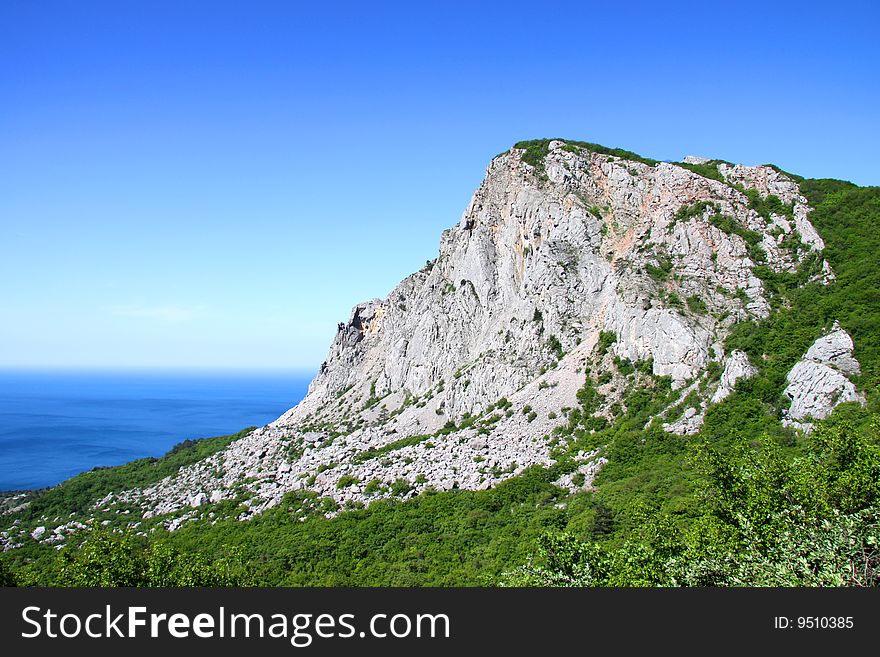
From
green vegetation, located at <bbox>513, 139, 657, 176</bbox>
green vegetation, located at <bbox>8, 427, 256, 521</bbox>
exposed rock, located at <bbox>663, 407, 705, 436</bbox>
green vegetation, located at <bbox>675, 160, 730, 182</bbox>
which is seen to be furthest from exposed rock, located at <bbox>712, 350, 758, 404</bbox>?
green vegetation, located at <bbox>8, 427, 256, 521</bbox>

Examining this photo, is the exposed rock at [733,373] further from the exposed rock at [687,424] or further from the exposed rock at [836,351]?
the exposed rock at [836,351]

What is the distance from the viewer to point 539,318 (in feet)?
155

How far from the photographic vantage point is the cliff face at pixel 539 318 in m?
37.3

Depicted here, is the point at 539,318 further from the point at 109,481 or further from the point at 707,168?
the point at 109,481

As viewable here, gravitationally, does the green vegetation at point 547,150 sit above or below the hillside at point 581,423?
above

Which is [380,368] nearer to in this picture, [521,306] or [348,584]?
[521,306]

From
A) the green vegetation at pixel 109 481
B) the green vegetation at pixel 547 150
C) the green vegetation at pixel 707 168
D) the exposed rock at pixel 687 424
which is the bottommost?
the green vegetation at pixel 109 481

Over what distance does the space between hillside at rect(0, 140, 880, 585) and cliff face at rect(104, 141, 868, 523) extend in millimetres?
214

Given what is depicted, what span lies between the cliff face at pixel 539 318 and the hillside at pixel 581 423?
0.70ft

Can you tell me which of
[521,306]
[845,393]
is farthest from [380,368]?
[845,393]

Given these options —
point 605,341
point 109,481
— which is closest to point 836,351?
point 605,341

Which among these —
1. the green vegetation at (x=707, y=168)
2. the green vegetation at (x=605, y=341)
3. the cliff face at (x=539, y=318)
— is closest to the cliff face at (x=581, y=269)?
the cliff face at (x=539, y=318)

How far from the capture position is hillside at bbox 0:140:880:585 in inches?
→ 629

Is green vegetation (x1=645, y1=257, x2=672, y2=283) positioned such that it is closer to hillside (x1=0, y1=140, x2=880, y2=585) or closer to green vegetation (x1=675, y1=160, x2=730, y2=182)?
hillside (x1=0, y1=140, x2=880, y2=585)
